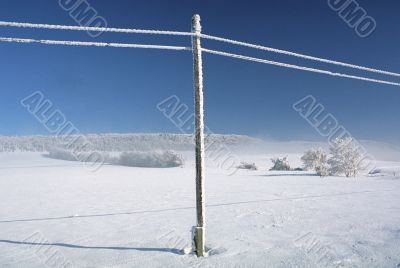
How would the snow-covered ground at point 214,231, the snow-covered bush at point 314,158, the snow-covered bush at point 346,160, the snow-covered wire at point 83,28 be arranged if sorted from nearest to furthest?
the snow-covered wire at point 83,28 < the snow-covered ground at point 214,231 < the snow-covered bush at point 346,160 < the snow-covered bush at point 314,158

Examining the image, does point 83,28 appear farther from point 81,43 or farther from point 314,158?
point 314,158

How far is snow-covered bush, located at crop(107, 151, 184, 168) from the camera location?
1556 inches

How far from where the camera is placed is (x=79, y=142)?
189 feet

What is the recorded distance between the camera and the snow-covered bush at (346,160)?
26759 mm

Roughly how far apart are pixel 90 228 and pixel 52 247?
1894mm

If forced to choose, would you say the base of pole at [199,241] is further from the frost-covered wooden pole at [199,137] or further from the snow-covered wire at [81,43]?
the snow-covered wire at [81,43]

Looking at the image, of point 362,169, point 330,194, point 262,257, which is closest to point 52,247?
point 262,257

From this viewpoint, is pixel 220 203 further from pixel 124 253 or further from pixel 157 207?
pixel 124 253

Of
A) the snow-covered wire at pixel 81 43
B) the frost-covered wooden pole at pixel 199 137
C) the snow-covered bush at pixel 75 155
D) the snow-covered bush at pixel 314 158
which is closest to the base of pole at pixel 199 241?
the frost-covered wooden pole at pixel 199 137

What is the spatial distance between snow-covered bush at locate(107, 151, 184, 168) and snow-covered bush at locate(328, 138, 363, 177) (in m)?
17.0

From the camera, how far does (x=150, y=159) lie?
136 feet

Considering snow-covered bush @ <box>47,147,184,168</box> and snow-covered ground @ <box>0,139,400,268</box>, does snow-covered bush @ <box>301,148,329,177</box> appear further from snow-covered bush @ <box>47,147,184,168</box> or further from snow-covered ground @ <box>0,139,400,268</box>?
snow-covered ground @ <box>0,139,400,268</box>

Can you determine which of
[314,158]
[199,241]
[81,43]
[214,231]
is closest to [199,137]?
[199,241]

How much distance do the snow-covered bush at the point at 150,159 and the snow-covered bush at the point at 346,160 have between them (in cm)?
1700
